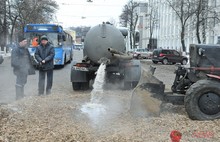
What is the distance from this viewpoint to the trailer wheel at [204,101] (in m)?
7.32

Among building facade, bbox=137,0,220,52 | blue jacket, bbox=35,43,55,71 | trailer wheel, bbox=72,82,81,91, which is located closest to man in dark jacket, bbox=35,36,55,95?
blue jacket, bbox=35,43,55,71

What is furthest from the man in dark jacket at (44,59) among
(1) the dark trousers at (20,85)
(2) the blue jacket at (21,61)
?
(1) the dark trousers at (20,85)

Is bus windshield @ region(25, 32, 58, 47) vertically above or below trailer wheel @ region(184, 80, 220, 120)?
above

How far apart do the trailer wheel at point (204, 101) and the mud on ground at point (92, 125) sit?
0.63 feet

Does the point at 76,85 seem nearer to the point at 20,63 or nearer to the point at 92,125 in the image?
the point at 20,63

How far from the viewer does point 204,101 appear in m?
7.40

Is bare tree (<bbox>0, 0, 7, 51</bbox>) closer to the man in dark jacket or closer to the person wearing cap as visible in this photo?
the man in dark jacket

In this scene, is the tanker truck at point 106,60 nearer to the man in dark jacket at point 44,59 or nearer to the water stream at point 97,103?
the water stream at point 97,103

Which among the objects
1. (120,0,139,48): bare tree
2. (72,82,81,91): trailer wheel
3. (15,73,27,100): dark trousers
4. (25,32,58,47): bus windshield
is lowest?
(72,82,81,91): trailer wheel

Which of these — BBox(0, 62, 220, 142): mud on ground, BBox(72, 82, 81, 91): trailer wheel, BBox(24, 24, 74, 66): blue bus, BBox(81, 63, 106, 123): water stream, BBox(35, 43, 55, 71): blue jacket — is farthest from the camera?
BBox(24, 24, 74, 66): blue bus

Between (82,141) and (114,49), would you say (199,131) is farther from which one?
(114,49)

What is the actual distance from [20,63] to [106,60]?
2.82 metres

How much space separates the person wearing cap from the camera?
1034 cm

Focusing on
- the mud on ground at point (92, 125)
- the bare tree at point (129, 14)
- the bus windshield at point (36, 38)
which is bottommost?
the mud on ground at point (92, 125)
